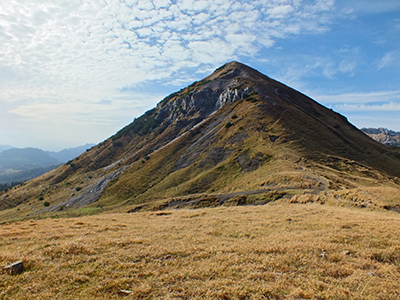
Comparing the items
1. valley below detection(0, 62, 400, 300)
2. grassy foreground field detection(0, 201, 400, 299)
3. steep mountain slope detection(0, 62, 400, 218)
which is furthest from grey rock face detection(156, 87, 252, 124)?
grassy foreground field detection(0, 201, 400, 299)

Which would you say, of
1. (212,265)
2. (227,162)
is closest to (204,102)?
(227,162)

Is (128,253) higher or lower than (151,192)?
higher

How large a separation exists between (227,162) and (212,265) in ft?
193

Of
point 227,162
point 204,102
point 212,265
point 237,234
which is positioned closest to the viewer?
point 212,265

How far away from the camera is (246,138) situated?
78062 millimetres

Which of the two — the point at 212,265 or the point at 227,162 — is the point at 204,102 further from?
the point at 212,265

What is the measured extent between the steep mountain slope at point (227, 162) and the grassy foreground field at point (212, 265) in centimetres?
2469

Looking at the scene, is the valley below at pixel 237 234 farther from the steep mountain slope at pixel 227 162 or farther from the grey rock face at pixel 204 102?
the grey rock face at pixel 204 102

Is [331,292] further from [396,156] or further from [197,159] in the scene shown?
[396,156]

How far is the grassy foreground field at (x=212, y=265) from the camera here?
8.32 m

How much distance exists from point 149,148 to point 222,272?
107m

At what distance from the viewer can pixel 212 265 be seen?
1059 centimetres

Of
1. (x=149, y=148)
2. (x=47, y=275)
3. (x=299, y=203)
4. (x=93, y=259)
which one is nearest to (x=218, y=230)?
(x=93, y=259)

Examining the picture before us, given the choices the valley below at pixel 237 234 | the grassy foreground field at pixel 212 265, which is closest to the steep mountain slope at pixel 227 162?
the valley below at pixel 237 234
